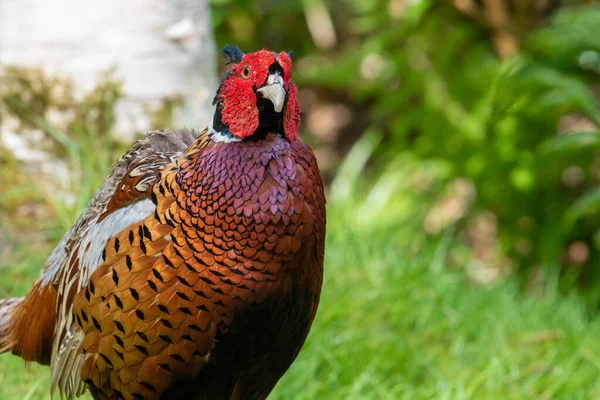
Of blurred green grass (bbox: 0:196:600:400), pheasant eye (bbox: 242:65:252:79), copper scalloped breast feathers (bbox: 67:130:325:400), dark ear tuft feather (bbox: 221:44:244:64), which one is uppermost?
dark ear tuft feather (bbox: 221:44:244:64)

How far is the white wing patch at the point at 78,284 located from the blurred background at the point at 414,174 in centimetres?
48

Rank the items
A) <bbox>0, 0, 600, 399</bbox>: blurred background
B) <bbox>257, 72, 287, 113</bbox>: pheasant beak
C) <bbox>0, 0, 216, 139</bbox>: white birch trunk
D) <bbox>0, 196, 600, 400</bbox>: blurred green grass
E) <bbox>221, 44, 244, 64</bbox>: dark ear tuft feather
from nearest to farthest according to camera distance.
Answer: <bbox>257, 72, 287, 113</bbox>: pheasant beak → <bbox>221, 44, 244, 64</bbox>: dark ear tuft feather → <bbox>0, 196, 600, 400</bbox>: blurred green grass → <bbox>0, 0, 600, 399</bbox>: blurred background → <bbox>0, 0, 216, 139</bbox>: white birch trunk

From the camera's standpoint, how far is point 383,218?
5949 millimetres

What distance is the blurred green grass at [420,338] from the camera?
11.5 ft

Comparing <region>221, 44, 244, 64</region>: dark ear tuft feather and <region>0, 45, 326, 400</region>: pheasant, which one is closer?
<region>0, 45, 326, 400</region>: pheasant

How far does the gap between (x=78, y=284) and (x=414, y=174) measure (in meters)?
4.08

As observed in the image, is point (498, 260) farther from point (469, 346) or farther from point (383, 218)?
point (469, 346)

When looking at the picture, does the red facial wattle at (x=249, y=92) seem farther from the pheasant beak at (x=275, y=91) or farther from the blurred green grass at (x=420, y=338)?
the blurred green grass at (x=420, y=338)

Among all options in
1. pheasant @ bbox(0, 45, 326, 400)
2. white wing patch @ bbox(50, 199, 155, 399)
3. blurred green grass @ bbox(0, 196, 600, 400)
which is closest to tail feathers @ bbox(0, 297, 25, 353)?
blurred green grass @ bbox(0, 196, 600, 400)

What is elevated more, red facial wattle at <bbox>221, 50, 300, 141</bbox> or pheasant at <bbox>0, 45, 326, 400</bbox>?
red facial wattle at <bbox>221, 50, 300, 141</bbox>

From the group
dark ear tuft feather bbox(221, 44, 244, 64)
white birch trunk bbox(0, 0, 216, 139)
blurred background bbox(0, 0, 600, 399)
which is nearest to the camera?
dark ear tuft feather bbox(221, 44, 244, 64)

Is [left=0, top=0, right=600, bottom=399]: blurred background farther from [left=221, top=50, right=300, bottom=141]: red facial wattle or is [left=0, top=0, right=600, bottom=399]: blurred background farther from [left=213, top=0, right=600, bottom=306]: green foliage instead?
[left=221, top=50, right=300, bottom=141]: red facial wattle

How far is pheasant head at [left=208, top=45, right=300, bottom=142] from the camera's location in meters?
2.32

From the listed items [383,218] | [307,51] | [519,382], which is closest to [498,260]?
[383,218]
